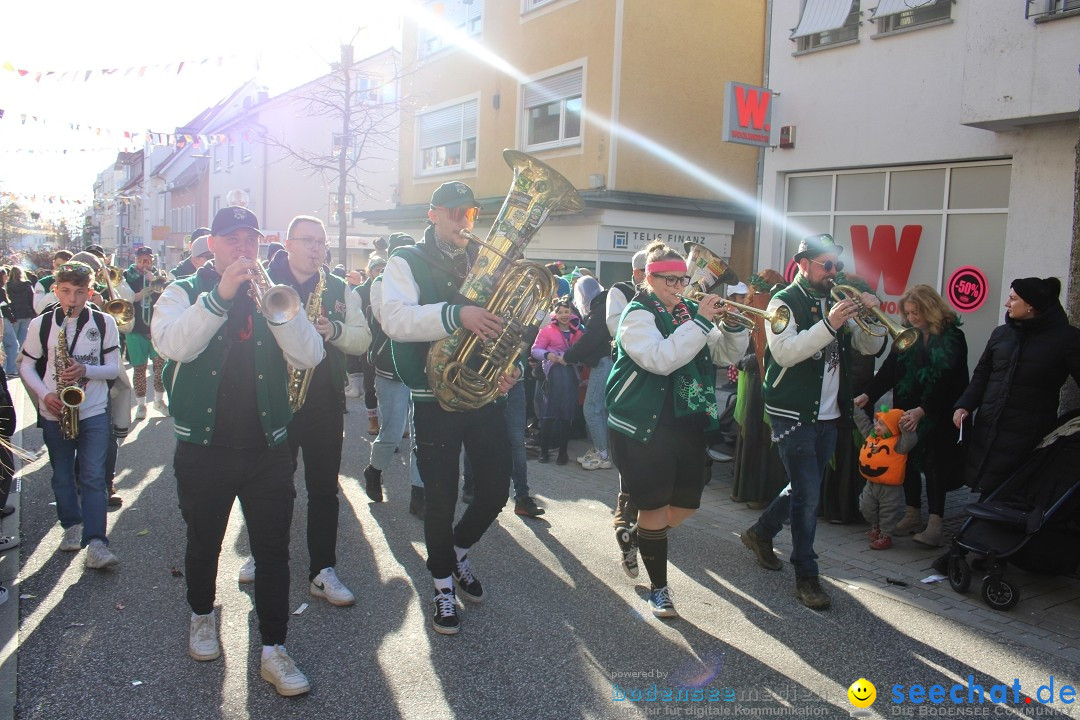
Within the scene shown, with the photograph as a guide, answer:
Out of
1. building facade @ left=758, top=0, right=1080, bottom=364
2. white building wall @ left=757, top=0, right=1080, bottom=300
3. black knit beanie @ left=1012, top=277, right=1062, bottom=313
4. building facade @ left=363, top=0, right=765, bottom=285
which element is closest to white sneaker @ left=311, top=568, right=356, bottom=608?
black knit beanie @ left=1012, top=277, right=1062, bottom=313

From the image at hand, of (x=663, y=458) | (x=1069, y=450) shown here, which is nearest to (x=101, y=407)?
(x=663, y=458)

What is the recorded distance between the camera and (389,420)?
6.81m

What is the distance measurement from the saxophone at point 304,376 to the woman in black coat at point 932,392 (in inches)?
161

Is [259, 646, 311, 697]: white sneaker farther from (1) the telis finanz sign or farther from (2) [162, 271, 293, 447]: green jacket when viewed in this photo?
(1) the telis finanz sign

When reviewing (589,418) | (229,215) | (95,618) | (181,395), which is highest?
(229,215)

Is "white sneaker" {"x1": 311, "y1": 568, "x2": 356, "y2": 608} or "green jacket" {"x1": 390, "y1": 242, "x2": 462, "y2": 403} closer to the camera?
"green jacket" {"x1": 390, "y1": 242, "x2": 462, "y2": 403}

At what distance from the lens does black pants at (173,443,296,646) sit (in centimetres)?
358

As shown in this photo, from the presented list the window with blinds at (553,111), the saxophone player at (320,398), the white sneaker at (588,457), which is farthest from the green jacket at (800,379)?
the window with blinds at (553,111)

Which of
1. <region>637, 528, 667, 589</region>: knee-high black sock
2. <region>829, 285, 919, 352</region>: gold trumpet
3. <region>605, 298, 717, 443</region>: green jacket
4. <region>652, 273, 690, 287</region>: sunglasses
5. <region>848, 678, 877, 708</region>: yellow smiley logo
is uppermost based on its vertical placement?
<region>652, 273, 690, 287</region>: sunglasses

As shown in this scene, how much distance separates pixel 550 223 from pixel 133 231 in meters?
62.4

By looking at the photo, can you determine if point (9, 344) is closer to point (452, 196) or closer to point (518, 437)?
point (518, 437)

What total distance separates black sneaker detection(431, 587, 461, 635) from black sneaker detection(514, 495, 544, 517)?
2084 millimetres

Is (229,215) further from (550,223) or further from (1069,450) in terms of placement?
(550,223)

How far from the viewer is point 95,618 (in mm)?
4332
